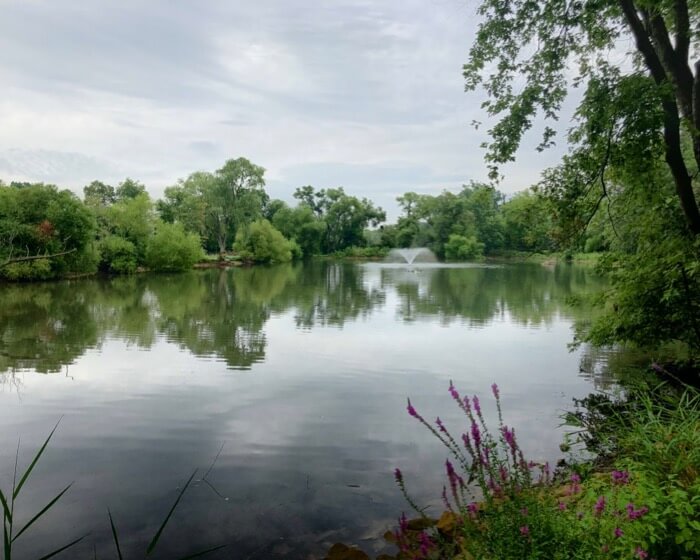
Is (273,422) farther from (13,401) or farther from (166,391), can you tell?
(13,401)

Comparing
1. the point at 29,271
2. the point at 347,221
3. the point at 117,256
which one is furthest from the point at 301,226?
the point at 29,271

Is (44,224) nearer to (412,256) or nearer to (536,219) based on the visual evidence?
(536,219)

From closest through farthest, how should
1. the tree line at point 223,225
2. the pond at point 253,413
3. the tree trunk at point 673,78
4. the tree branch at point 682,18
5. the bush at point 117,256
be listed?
the pond at point 253,413 → the tree branch at point 682,18 → the tree trunk at point 673,78 → the tree line at point 223,225 → the bush at point 117,256

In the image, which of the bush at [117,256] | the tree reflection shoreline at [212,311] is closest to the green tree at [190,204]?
the bush at [117,256]

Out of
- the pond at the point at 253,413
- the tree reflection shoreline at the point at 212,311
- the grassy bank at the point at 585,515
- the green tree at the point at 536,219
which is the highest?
the green tree at the point at 536,219

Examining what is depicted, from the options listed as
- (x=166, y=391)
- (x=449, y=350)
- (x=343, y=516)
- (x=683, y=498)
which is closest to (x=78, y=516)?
(x=343, y=516)

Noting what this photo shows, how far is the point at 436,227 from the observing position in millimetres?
85500

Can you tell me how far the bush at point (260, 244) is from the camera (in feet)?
200

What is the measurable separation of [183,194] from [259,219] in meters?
13.1

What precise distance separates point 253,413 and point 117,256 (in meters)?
36.2

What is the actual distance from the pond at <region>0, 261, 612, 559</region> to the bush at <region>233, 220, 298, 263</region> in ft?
143

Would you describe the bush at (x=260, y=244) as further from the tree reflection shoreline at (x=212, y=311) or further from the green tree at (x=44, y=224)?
the tree reflection shoreline at (x=212, y=311)

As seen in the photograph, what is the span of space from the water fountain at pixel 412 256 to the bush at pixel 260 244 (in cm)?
1878

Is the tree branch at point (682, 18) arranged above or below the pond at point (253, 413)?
above
